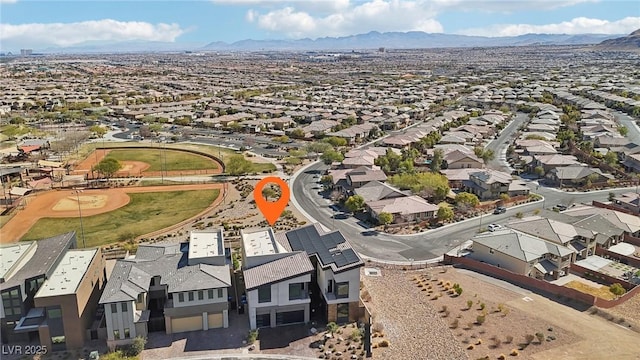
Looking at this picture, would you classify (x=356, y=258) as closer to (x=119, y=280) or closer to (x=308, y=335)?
(x=308, y=335)

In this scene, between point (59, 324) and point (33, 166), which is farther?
point (33, 166)

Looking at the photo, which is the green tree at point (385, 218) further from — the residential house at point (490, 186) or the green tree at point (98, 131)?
the green tree at point (98, 131)

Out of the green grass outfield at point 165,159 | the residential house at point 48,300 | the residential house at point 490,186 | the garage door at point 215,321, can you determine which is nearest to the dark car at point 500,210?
the residential house at point 490,186

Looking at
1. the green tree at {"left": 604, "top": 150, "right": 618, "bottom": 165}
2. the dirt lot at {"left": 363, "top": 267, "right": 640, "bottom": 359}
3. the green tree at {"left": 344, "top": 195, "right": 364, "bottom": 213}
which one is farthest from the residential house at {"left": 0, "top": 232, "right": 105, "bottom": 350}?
the green tree at {"left": 604, "top": 150, "right": 618, "bottom": 165}

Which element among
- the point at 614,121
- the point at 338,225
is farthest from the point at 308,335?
the point at 614,121

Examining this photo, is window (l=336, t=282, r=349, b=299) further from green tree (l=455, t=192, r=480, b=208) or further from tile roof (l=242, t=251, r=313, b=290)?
green tree (l=455, t=192, r=480, b=208)

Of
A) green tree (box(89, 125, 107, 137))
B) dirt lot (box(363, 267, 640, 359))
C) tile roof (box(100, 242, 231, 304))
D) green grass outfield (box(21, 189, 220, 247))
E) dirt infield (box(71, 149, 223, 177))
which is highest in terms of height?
green tree (box(89, 125, 107, 137))

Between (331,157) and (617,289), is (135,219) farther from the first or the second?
(617,289)
